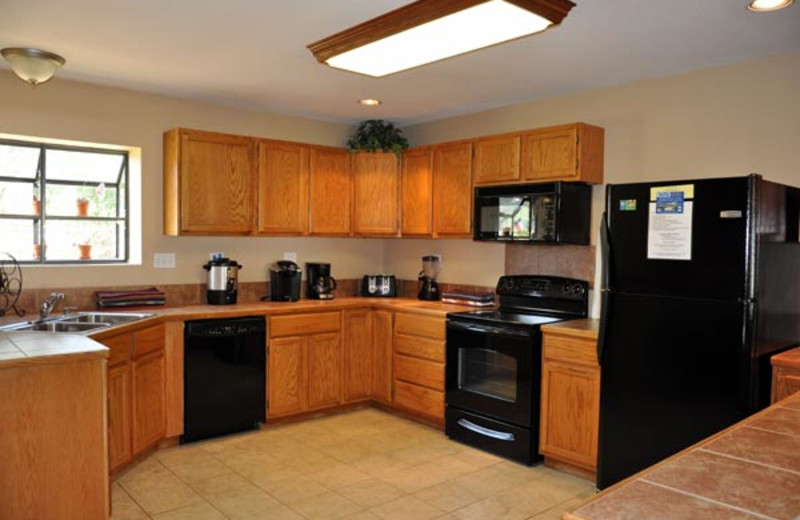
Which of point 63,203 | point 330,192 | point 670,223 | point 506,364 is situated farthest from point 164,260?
point 670,223

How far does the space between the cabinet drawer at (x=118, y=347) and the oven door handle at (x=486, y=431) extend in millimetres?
2162

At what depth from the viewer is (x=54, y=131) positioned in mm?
3971

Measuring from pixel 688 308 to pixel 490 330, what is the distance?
1362mm

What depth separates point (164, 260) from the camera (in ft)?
14.8

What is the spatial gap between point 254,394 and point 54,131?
2194mm

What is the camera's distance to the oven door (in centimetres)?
374

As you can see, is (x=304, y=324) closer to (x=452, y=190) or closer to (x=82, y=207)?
(x=452, y=190)

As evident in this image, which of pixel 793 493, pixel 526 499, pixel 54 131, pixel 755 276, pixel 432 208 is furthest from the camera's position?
pixel 432 208

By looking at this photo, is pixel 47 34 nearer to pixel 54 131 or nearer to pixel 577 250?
pixel 54 131

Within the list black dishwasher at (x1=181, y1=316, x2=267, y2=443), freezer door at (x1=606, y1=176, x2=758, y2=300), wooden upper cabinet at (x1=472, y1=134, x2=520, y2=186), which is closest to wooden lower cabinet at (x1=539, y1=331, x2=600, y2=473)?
freezer door at (x1=606, y1=176, x2=758, y2=300)

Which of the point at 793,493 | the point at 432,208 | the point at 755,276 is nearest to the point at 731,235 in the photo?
the point at 755,276

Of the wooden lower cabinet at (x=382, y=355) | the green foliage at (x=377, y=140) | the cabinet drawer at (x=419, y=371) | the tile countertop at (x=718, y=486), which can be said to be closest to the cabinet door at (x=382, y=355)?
the wooden lower cabinet at (x=382, y=355)

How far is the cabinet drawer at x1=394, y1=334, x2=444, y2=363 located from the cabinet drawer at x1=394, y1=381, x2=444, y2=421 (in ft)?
0.78

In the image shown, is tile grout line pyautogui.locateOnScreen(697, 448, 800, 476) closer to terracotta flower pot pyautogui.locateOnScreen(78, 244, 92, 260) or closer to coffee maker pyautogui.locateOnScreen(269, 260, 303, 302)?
coffee maker pyautogui.locateOnScreen(269, 260, 303, 302)
